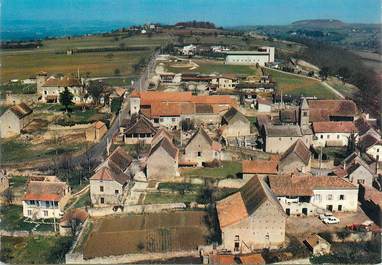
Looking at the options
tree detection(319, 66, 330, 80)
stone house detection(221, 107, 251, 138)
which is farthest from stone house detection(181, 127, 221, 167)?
tree detection(319, 66, 330, 80)

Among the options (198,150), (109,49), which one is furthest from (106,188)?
(109,49)

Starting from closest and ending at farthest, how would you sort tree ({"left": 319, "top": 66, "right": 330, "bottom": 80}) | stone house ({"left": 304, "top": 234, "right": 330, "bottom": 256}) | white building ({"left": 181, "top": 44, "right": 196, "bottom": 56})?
stone house ({"left": 304, "top": 234, "right": 330, "bottom": 256})
tree ({"left": 319, "top": 66, "right": 330, "bottom": 80})
white building ({"left": 181, "top": 44, "right": 196, "bottom": 56})

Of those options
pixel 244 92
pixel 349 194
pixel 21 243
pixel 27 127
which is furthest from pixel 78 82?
pixel 349 194

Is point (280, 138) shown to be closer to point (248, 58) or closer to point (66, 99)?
point (66, 99)

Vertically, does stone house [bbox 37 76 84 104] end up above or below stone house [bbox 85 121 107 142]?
above

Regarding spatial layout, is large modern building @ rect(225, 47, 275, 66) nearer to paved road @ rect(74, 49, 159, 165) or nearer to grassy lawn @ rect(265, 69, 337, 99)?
grassy lawn @ rect(265, 69, 337, 99)

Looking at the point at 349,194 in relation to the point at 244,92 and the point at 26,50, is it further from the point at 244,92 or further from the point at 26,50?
the point at 26,50

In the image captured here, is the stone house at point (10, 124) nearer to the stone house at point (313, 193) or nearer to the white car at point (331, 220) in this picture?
the stone house at point (313, 193)
